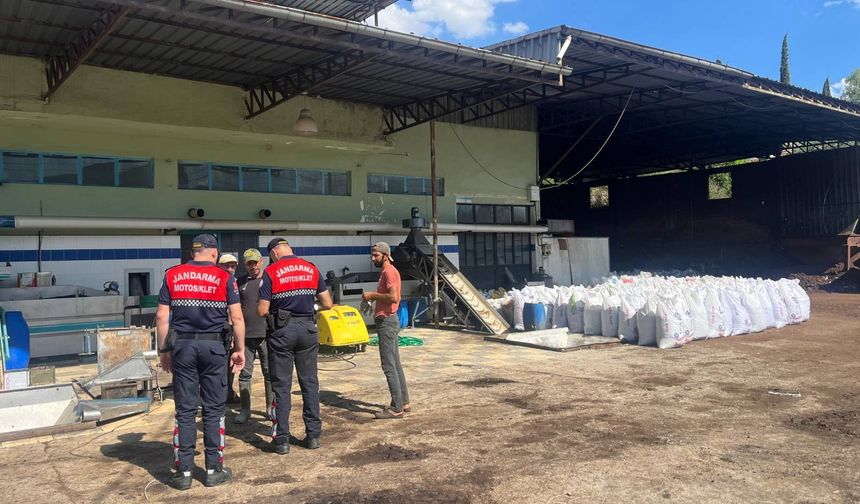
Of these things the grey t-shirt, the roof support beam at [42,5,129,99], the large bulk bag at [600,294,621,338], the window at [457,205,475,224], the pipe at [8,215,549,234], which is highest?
the roof support beam at [42,5,129,99]

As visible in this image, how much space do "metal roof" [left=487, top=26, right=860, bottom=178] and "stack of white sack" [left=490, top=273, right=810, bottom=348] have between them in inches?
208

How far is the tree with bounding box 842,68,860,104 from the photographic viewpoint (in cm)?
5166

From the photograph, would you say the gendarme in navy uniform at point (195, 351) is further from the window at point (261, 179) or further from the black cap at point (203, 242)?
the window at point (261, 179)

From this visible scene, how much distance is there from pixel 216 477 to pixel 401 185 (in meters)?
12.7

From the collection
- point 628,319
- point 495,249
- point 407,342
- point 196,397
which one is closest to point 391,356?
point 196,397

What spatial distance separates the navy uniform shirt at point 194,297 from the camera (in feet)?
14.7

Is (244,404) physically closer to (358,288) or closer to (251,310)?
Answer: (251,310)

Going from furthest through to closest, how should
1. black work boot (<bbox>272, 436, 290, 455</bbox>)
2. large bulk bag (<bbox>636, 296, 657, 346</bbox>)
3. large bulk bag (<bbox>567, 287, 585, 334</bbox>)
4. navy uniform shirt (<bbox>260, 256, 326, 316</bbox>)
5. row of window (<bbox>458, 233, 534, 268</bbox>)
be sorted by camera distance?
row of window (<bbox>458, 233, 534, 268</bbox>)
large bulk bag (<bbox>567, 287, 585, 334</bbox>)
large bulk bag (<bbox>636, 296, 657, 346</bbox>)
navy uniform shirt (<bbox>260, 256, 326, 316</bbox>)
black work boot (<bbox>272, 436, 290, 455</bbox>)

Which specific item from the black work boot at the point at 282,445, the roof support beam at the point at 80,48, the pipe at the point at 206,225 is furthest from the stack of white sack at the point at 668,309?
the roof support beam at the point at 80,48

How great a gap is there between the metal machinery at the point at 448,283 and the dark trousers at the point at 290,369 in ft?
25.9

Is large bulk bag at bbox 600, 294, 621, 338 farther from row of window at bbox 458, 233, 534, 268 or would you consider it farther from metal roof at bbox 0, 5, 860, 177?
row of window at bbox 458, 233, 534, 268

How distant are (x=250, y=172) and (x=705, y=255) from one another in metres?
21.9

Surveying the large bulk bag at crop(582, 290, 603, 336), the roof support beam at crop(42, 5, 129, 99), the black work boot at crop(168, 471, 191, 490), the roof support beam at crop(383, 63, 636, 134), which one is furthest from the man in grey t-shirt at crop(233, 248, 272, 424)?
the roof support beam at crop(383, 63, 636, 134)

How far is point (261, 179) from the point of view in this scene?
14.2m
